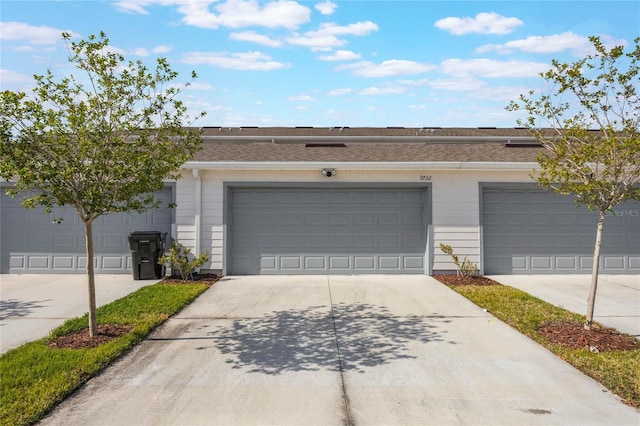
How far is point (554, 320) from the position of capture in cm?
655

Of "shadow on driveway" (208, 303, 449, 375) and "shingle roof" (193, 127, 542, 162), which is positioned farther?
→ "shingle roof" (193, 127, 542, 162)

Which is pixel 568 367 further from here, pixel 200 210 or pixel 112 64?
pixel 200 210

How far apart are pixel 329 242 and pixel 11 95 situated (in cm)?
753

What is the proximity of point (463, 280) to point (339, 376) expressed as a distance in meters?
6.30

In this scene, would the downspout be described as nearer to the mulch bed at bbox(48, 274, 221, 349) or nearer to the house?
the house

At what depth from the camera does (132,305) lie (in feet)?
24.4

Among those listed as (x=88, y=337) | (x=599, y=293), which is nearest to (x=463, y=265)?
(x=599, y=293)

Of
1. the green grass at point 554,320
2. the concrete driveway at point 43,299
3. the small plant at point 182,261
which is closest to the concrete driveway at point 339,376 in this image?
the green grass at point 554,320

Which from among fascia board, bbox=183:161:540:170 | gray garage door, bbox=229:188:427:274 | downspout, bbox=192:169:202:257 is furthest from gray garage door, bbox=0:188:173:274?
gray garage door, bbox=229:188:427:274

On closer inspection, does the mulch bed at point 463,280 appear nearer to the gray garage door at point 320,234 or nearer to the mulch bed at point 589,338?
the gray garage door at point 320,234

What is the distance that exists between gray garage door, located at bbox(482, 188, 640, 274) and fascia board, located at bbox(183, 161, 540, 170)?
85cm

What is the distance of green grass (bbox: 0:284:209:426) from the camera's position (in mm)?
3766

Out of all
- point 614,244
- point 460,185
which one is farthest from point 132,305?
point 614,244

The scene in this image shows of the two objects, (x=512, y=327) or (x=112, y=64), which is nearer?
(x=112, y=64)
